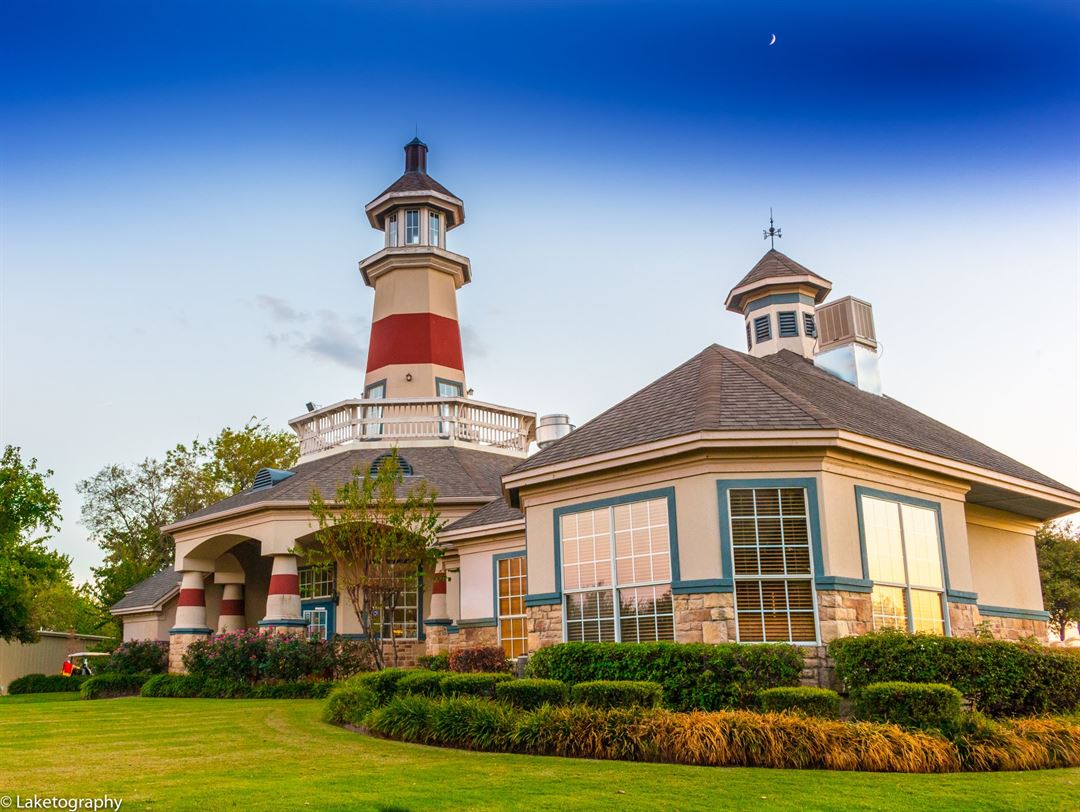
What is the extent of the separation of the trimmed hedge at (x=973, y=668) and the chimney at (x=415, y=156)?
24.8 m

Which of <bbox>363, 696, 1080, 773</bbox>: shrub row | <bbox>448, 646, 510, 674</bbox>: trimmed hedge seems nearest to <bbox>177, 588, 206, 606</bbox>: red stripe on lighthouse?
<bbox>448, 646, 510, 674</bbox>: trimmed hedge

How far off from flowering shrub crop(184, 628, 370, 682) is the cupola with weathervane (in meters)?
11.6

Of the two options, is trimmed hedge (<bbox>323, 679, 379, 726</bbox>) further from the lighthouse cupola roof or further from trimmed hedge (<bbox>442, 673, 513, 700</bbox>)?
the lighthouse cupola roof

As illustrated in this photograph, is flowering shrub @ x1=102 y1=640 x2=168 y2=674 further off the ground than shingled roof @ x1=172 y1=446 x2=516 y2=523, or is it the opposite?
shingled roof @ x1=172 y1=446 x2=516 y2=523

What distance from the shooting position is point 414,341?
97.4 ft

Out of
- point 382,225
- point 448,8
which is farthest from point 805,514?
point 382,225

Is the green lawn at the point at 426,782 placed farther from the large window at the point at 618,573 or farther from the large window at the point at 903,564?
the large window at the point at 903,564

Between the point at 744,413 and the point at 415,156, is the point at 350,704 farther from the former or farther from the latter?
the point at 415,156

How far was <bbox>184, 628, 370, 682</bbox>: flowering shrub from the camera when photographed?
20344 millimetres

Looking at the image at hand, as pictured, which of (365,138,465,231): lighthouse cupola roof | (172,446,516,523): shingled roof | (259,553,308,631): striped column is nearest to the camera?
(259,553,308,631): striped column

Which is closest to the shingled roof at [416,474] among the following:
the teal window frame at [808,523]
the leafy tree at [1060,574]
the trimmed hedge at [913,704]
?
the teal window frame at [808,523]

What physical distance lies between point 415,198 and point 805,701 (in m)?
23.1

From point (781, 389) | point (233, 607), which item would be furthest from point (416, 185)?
point (781, 389)

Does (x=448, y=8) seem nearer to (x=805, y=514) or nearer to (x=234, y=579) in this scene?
(x=805, y=514)
